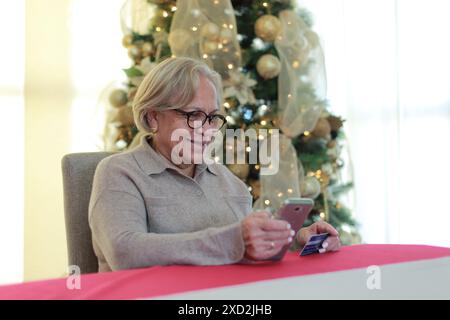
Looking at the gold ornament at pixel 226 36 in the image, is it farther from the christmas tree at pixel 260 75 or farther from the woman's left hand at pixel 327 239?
the woman's left hand at pixel 327 239

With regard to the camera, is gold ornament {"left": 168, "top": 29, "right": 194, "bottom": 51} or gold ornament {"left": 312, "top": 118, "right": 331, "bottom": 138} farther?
gold ornament {"left": 312, "top": 118, "right": 331, "bottom": 138}

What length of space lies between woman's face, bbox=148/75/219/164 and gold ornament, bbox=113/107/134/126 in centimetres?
144

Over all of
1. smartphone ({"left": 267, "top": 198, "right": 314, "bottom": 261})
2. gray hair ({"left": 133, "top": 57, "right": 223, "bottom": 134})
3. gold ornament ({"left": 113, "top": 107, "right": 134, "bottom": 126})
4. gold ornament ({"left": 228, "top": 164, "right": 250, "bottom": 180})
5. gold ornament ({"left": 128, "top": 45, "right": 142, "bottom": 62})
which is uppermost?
gold ornament ({"left": 128, "top": 45, "right": 142, "bottom": 62})

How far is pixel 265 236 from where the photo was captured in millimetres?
1142

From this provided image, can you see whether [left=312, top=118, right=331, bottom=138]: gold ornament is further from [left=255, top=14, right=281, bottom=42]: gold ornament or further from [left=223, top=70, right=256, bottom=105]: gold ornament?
[left=255, top=14, right=281, bottom=42]: gold ornament

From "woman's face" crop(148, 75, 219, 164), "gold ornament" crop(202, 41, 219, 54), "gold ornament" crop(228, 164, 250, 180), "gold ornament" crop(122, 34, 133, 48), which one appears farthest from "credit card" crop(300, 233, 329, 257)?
"gold ornament" crop(122, 34, 133, 48)

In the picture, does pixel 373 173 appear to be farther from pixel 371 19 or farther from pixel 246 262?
pixel 246 262

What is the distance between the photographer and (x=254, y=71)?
3.01 m

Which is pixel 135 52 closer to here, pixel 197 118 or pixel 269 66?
pixel 269 66

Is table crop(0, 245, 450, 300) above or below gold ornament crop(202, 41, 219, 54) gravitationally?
below

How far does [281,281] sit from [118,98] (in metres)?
2.26

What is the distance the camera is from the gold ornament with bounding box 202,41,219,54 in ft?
9.28

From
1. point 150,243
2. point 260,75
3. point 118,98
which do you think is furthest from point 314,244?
point 118,98

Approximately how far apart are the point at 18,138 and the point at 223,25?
1334 mm
